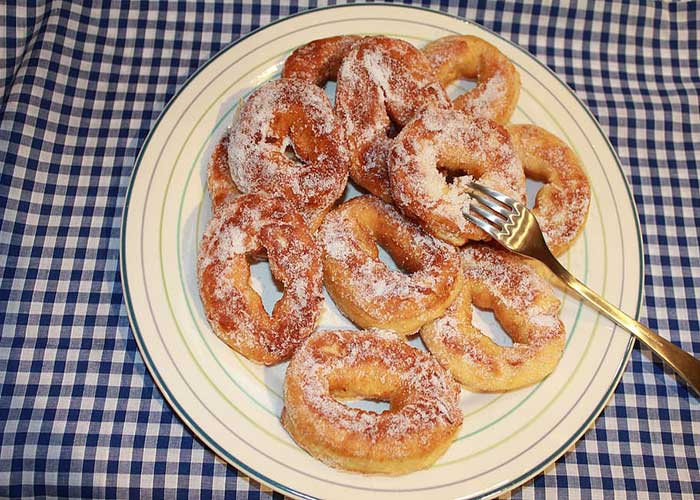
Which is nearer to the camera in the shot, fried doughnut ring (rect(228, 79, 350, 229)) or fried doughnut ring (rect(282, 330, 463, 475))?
fried doughnut ring (rect(282, 330, 463, 475))

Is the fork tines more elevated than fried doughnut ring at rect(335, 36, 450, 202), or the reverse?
fried doughnut ring at rect(335, 36, 450, 202)

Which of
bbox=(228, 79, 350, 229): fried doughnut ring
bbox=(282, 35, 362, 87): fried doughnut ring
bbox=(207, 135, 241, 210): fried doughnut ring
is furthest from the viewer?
bbox=(282, 35, 362, 87): fried doughnut ring

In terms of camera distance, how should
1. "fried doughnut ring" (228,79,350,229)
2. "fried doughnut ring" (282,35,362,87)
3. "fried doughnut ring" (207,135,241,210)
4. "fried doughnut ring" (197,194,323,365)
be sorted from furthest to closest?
"fried doughnut ring" (282,35,362,87), "fried doughnut ring" (207,135,241,210), "fried doughnut ring" (228,79,350,229), "fried doughnut ring" (197,194,323,365)

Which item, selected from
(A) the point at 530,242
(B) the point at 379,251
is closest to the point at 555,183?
(A) the point at 530,242

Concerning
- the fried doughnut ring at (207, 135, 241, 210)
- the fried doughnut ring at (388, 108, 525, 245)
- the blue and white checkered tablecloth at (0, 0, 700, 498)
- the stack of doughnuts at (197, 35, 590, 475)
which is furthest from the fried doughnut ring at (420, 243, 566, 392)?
the fried doughnut ring at (207, 135, 241, 210)

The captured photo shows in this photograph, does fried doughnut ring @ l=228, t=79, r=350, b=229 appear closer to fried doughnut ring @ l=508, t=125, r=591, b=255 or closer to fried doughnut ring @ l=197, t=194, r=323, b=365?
fried doughnut ring @ l=197, t=194, r=323, b=365

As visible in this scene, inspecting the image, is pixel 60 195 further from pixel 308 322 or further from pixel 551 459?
pixel 551 459

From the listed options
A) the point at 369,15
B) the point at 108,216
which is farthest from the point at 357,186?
the point at 108,216

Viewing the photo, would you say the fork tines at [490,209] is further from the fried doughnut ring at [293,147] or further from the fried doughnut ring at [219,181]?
the fried doughnut ring at [219,181]
